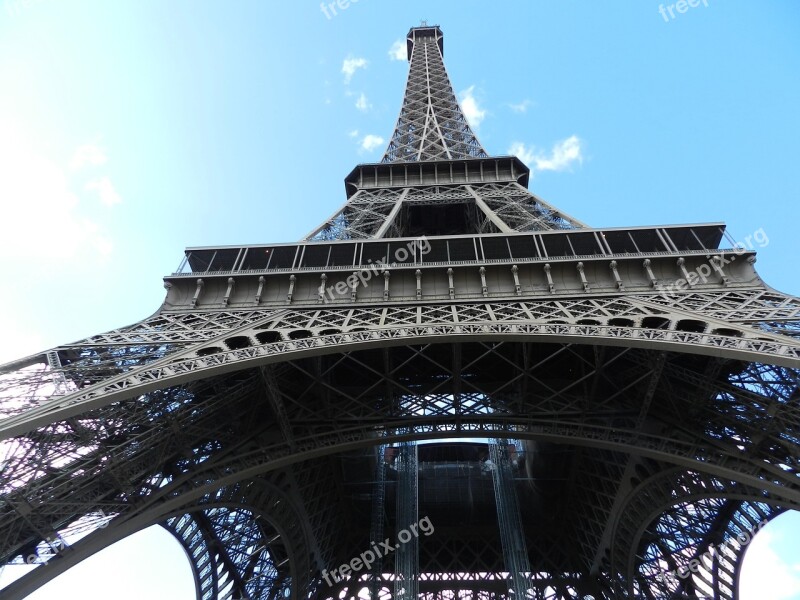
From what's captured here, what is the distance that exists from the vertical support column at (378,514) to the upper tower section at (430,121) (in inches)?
620

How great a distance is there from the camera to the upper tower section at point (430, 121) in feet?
112

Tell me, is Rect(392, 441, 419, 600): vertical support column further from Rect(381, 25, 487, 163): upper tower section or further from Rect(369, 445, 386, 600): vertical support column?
Rect(381, 25, 487, 163): upper tower section

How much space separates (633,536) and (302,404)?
12.0 meters

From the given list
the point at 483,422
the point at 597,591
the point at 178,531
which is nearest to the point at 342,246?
the point at 483,422

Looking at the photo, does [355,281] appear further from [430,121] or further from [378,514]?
[430,121]

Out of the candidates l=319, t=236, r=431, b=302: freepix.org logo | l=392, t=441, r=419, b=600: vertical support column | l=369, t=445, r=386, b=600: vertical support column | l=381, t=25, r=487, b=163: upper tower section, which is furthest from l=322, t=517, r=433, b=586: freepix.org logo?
l=381, t=25, r=487, b=163: upper tower section

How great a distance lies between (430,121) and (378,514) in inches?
1024

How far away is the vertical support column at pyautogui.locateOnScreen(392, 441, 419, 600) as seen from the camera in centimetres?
2122

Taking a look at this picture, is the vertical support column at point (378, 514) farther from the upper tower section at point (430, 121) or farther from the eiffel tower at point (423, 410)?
the upper tower section at point (430, 121)

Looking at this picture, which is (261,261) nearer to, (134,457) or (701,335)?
(134,457)

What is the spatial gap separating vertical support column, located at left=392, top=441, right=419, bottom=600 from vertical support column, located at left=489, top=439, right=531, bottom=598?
348cm

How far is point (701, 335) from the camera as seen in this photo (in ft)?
38.7

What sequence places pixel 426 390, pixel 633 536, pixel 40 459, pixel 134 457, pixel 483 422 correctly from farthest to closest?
pixel 633 536
pixel 426 390
pixel 483 422
pixel 134 457
pixel 40 459

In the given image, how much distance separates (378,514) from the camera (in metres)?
22.9
